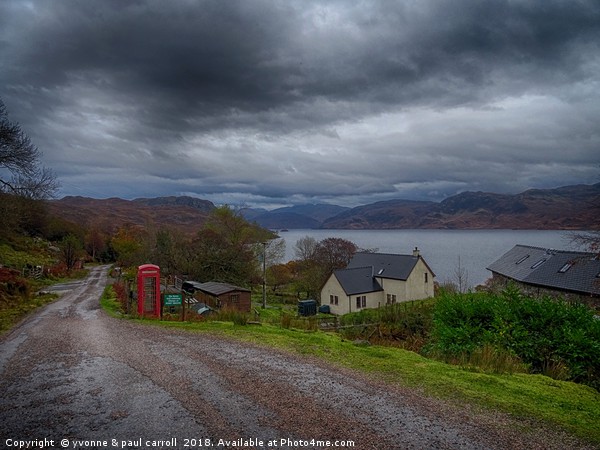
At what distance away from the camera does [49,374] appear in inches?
344

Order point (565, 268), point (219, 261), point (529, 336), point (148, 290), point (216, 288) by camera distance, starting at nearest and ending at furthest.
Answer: point (529, 336)
point (148, 290)
point (216, 288)
point (565, 268)
point (219, 261)

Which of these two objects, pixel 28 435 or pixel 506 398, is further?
pixel 506 398

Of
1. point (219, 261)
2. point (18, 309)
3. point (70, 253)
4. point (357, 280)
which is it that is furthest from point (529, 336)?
point (70, 253)

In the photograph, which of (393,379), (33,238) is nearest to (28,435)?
(393,379)

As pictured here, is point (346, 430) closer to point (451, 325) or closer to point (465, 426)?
point (465, 426)

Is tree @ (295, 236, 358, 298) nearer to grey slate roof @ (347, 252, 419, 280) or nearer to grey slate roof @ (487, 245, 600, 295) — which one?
grey slate roof @ (347, 252, 419, 280)

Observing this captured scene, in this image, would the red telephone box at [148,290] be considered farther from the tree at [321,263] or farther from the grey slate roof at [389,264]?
the tree at [321,263]

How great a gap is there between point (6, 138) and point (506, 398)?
28471mm

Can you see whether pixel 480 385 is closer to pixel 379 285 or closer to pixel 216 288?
pixel 216 288

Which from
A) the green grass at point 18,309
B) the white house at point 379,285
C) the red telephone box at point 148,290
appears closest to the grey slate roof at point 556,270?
the white house at point 379,285

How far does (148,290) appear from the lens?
19812 mm

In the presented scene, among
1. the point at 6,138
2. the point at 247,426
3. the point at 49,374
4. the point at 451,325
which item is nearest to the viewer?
the point at 247,426

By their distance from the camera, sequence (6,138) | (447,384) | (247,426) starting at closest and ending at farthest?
1. (247,426)
2. (447,384)
3. (6,138)

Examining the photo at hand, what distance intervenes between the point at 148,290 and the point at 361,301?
2941cm
